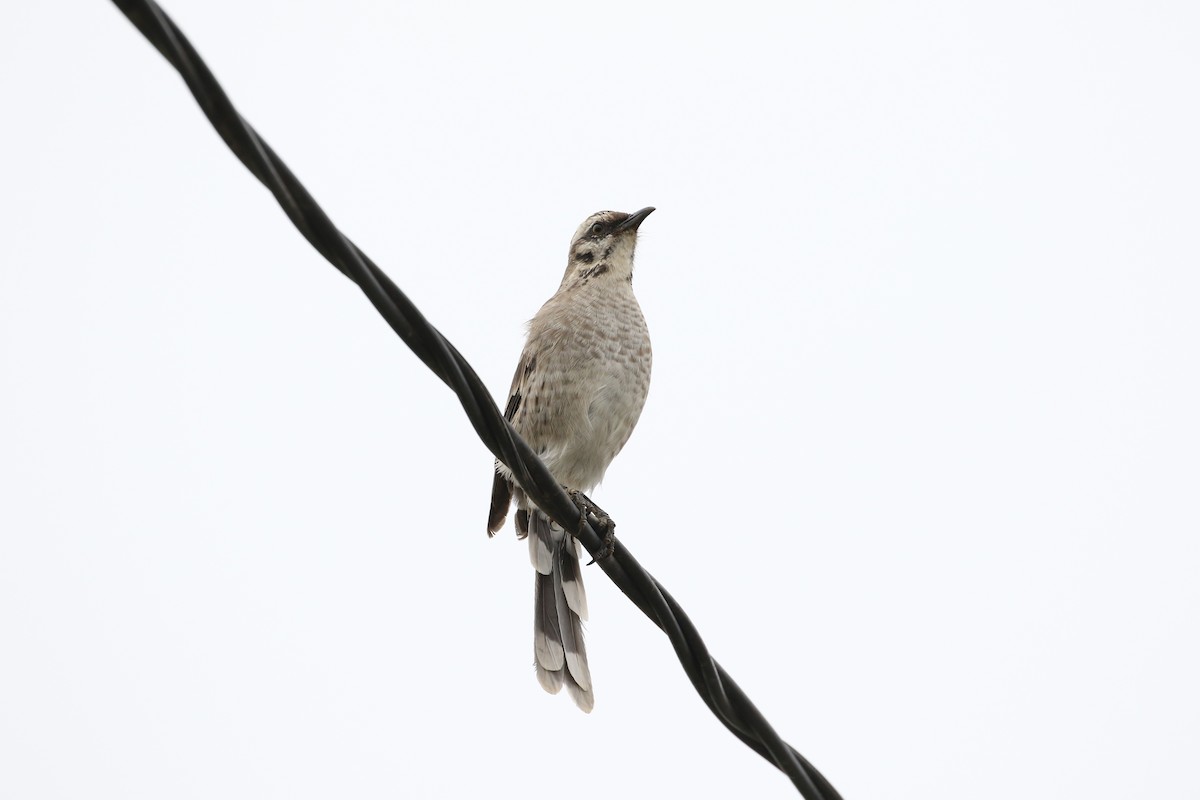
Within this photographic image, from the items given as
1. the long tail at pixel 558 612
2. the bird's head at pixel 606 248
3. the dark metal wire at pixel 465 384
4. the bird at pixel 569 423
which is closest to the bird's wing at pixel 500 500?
the bird at pixel 569 423

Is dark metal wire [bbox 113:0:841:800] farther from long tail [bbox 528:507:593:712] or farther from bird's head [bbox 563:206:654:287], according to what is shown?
bird's head [bbox 563:206:654:287]

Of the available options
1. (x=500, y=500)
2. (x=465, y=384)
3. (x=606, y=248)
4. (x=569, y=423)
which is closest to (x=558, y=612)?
(x=500, y=500)

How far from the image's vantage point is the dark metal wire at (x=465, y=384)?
246 cm

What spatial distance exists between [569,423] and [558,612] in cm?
103

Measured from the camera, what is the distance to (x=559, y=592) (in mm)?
6520

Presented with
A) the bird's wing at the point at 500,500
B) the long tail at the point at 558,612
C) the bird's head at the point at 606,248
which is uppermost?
the bird's head at the point at 606,248

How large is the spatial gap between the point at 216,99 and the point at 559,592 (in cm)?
441

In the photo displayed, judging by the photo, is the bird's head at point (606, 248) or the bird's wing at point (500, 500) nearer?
the bird's wing at point (500, 500)

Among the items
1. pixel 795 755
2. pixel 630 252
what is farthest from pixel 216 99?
pixel 630 252

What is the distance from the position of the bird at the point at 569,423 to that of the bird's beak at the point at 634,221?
0.63m

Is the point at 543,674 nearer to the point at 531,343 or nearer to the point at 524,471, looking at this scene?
the point at 531,343

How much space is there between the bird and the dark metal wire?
2.06 meters

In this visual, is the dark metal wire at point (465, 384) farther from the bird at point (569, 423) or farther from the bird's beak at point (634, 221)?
the bird's beak at point (634, 221)

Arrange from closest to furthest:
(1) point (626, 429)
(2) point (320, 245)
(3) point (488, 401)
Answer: (2) point (320, 245) → (3) point (488, 401) → (1) point (626, 429)
